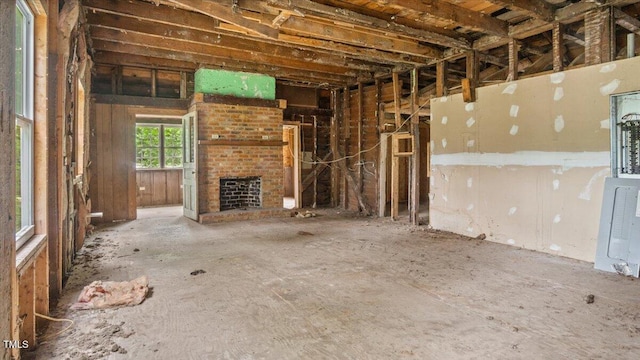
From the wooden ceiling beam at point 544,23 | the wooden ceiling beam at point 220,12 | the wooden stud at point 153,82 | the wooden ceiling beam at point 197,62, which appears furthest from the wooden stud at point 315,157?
the wooden ceiling beam at point 220,12

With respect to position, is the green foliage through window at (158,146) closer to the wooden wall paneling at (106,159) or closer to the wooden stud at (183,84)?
the wooden stud at (183,84)

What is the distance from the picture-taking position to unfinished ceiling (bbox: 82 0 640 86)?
13.9 ft

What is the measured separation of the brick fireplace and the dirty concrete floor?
231cm

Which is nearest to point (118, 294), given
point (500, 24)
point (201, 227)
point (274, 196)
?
point (201, 227)

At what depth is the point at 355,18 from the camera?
Result: 4.48 metres

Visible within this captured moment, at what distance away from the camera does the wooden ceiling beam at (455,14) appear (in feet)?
13.3

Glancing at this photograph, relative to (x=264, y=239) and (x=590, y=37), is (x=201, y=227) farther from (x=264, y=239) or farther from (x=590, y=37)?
(x=590, y=37)

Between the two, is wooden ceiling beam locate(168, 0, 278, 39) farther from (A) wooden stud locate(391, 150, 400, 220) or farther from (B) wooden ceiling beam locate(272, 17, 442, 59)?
(A) wooden stud locate(391, 150, 400, 220)

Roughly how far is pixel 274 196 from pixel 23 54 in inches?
217

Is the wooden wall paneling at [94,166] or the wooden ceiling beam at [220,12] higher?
the wooden ceiling beam at [220,12]

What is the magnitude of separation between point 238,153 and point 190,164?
3.15 ft

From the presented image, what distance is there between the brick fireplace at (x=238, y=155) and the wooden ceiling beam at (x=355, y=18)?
3263 mm

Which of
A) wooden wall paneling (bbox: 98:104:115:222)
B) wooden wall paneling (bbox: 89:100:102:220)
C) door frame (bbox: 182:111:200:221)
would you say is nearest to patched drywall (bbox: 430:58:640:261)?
door frame (bbox: 182:111:200:221)

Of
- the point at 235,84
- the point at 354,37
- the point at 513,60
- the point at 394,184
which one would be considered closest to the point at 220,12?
the point at 354,37
